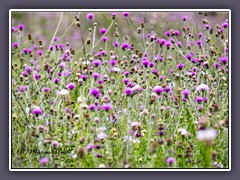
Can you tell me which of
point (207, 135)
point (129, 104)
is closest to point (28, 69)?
point (129, 104)

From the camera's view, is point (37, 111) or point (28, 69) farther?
point (28, 69)

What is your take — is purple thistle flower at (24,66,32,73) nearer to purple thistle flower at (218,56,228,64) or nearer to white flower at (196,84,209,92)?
white flower at (196,84,209,92)

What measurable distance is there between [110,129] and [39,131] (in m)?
0.38

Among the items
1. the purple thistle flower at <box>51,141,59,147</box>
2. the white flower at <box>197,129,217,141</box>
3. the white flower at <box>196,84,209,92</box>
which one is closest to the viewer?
the white flower at <box>197,129,217,141</box>

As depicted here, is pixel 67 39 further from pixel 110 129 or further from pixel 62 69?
pixel 110 129

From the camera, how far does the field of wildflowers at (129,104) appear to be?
2.70m

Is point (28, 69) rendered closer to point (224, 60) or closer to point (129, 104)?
point (129, 104)

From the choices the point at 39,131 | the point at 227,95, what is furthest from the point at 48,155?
the point at 227,95

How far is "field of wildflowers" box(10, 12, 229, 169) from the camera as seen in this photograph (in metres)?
2.70

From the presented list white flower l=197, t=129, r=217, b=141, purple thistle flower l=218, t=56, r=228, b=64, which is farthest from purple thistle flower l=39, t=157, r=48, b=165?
purple thistle flower l=218, t=56, r=228, b=64

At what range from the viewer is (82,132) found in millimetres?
2781

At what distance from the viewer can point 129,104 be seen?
2734 mm

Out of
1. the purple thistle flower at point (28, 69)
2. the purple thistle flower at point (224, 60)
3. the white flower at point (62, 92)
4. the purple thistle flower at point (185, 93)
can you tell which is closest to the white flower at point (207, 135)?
the purple thistle flower at point (185, 93)
